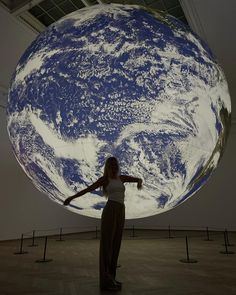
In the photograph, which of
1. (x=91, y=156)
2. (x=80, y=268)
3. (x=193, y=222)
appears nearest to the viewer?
(x=91, y=156)

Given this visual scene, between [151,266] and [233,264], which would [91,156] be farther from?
[233,264]

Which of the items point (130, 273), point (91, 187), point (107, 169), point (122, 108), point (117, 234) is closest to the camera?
point (122, 108)

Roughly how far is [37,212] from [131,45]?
8126 mm

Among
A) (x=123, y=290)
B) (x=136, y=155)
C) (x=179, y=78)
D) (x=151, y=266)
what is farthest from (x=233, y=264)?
(x=179, y=78)

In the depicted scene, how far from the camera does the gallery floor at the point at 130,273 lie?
3469 millimetres

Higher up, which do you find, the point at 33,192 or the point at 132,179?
the point at 132,179

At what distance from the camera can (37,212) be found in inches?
380

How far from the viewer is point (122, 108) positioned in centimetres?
262

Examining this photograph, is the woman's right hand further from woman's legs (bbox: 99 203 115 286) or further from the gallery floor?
the gallery floor

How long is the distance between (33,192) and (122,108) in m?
7.87

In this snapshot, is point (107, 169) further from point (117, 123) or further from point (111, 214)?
point (111, 214)

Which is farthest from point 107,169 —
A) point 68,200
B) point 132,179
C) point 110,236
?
point 110,236

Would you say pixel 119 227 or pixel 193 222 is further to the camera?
pixel 193 222

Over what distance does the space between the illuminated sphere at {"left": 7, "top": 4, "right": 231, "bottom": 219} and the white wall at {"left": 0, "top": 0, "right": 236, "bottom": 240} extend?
5.59 meters
